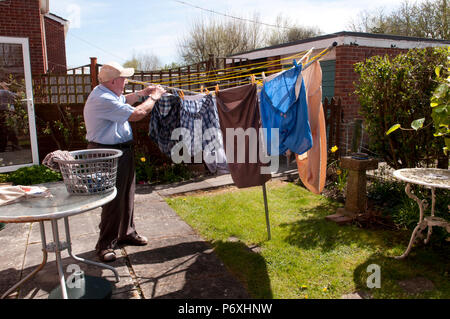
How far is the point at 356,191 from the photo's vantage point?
4.40 meters

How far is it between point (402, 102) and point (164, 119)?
127 inches

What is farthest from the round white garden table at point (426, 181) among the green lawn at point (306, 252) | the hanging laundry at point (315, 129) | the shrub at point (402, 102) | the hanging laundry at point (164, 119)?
the hanging laundry at point (164, 119)

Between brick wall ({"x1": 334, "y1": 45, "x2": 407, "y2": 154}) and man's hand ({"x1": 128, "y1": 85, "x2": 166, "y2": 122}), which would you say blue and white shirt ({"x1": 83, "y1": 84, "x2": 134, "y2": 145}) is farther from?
brick wall ({"x1": 334, "y1": 45, "x2": 407, "y2": 154})

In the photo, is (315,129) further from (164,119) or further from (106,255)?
(106,255)

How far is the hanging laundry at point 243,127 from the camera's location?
3.44 m

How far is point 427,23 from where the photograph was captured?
1844 cm

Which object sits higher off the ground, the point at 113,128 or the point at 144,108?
the point at 144,108

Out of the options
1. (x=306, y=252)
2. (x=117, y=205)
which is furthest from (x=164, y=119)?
(x=306, y=252)

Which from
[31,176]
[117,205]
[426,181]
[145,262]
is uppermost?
[426,181]

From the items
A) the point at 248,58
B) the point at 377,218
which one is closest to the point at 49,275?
the point at 377,218

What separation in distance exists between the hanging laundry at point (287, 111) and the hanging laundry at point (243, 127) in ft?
0.35

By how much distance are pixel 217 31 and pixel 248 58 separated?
1422 cm
